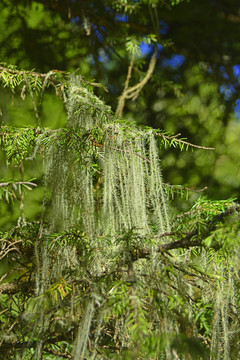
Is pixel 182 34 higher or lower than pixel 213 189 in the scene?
higher

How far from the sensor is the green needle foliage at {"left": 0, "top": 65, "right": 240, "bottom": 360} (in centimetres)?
77

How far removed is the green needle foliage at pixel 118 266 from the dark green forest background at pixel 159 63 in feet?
2.23

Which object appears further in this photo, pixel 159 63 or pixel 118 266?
→ pixel 159 63

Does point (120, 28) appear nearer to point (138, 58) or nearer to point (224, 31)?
point (138, 58)

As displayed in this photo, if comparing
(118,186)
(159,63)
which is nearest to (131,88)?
(159,63)

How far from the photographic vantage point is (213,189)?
1957mm

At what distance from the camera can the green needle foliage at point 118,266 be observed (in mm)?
773

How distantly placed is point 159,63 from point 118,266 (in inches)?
58.3

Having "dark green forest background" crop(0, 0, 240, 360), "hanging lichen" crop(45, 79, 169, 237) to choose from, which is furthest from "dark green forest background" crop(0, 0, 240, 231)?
"hanging lichen" crop(45, 79, 169, 237)

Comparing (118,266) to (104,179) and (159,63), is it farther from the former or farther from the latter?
(159,63)

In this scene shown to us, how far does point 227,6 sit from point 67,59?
0.97 m

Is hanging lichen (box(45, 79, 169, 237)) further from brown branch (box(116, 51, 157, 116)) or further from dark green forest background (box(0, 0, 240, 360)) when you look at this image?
brown branch (box(116, 51, 157, 116))

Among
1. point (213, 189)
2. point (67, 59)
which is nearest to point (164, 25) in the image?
point (67, 59)

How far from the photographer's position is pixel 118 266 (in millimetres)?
871
